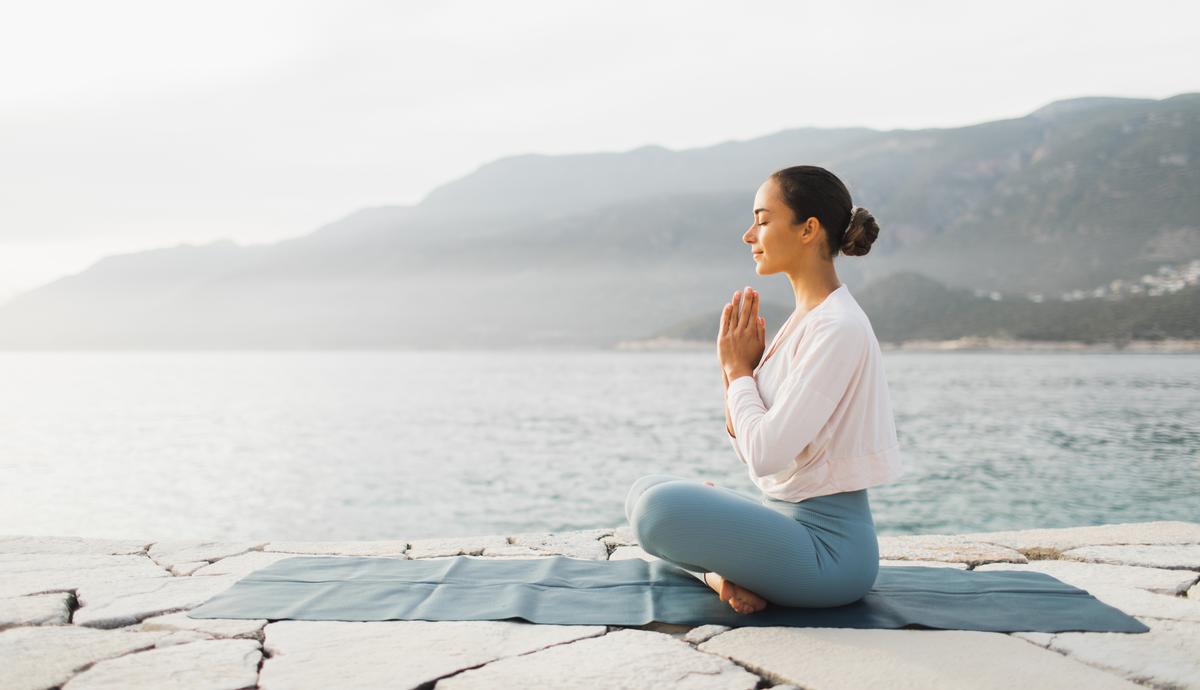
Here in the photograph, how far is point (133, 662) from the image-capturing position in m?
2.52

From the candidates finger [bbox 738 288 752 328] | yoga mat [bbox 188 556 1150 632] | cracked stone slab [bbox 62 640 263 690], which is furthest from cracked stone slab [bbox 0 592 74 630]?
finger [bbox 738 288 752 328]

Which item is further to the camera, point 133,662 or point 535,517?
point 535,517

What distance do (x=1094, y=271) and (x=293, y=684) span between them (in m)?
101

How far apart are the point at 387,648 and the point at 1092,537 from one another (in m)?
3.82

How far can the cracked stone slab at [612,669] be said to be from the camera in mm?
2363

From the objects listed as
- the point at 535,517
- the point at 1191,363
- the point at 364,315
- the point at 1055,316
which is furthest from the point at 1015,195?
the point at 535,517

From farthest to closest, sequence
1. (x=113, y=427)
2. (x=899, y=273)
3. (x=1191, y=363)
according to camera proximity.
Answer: (x=899, y=273), (x=1191, y=363), (x=113, y=427)

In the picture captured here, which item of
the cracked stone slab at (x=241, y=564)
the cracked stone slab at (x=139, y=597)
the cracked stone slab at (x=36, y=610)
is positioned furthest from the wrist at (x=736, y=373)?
the cracked stone slab at (x=36, y=610)

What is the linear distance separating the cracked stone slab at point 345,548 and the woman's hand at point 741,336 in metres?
2.26

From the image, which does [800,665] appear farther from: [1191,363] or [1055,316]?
[1055,316]

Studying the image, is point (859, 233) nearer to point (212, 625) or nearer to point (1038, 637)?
point (1038, 637)

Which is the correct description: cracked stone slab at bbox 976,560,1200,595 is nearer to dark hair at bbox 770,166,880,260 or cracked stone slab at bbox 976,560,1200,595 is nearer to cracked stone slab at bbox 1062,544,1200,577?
cracked stone slab at bbox 1062,544,1200,577

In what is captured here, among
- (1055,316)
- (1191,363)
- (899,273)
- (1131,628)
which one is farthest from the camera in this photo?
(899,273)

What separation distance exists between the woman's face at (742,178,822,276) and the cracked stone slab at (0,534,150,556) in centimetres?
346
